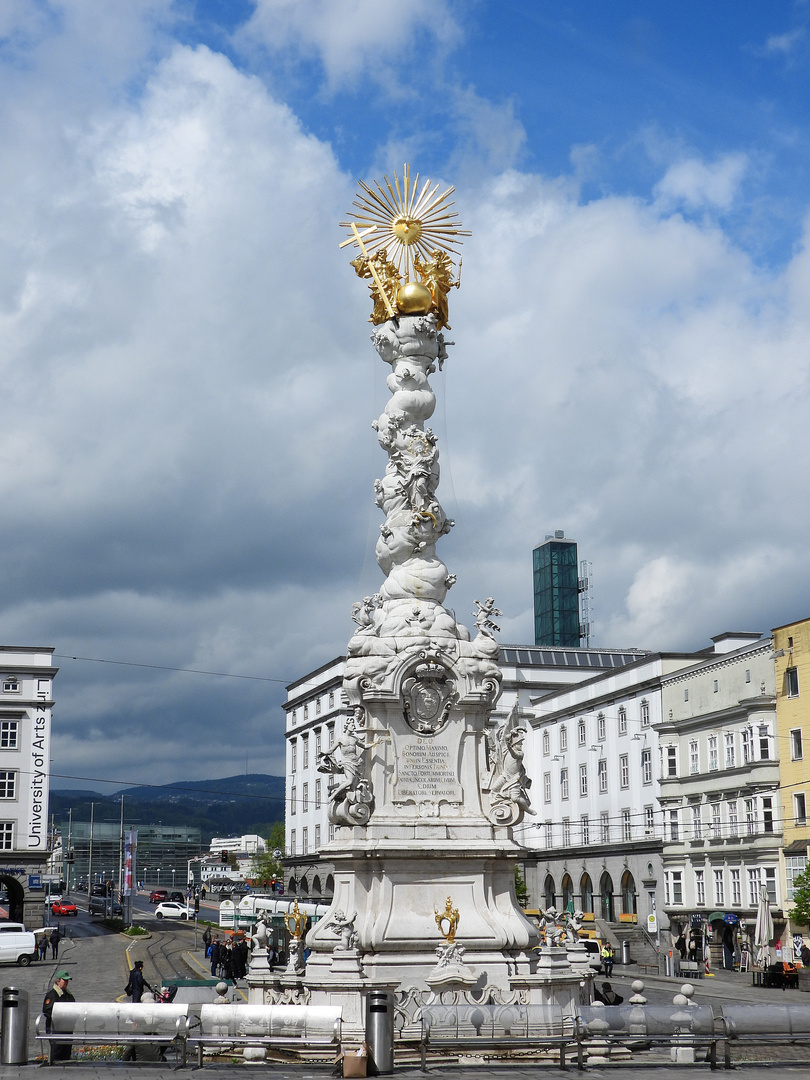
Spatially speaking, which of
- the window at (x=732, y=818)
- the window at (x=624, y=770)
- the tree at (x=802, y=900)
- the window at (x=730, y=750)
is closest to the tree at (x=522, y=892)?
the window at (x=624, y=770)

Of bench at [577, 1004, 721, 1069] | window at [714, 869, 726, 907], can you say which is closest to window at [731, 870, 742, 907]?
window at [714, 869, 726, 907]

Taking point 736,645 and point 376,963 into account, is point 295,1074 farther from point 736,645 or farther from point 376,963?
point 736,645

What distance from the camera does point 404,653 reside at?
26.9 metres

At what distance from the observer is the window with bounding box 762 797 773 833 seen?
60.2m

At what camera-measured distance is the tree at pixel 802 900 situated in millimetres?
51188

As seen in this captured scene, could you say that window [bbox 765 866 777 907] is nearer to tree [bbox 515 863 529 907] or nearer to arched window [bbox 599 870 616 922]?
arched window [bbox 599 870 616 922]

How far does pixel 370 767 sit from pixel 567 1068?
7.77 metres

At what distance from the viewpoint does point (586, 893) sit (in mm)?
80500

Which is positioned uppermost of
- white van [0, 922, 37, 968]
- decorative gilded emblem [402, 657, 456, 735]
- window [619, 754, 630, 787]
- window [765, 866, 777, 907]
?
window [619, 754, 630, 787]

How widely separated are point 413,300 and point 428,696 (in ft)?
30.3

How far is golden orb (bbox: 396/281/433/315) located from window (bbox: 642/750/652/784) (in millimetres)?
48354

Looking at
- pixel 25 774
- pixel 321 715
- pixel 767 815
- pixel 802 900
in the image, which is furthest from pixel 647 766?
pixel 321 715

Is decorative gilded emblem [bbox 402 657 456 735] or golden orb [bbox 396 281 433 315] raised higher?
golden orb [bbox 396 281 433 315]

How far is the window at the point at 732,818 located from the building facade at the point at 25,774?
3953cm
